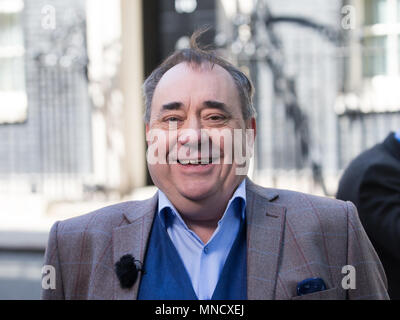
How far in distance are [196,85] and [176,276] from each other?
23.4 inches

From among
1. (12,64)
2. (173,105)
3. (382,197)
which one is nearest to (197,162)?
(173,105)

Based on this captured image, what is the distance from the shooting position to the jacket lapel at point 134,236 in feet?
5.52

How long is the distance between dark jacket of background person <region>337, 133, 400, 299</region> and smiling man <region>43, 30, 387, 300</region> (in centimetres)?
Result: 88

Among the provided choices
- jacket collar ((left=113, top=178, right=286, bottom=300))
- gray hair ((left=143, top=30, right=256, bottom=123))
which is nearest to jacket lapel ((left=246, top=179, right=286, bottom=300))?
jacket collar ((left=113, top=178, right=286, bottom=300))

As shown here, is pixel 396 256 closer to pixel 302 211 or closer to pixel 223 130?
pixel 302 211

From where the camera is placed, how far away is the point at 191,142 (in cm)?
170

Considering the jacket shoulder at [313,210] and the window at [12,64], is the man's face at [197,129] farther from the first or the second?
the window at [12,64]

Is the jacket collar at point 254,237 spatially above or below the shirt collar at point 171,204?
below

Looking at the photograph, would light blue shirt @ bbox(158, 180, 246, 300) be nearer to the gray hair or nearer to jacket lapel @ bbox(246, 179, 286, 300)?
jacket lapel @ bbox(246, 179, 286, 300)

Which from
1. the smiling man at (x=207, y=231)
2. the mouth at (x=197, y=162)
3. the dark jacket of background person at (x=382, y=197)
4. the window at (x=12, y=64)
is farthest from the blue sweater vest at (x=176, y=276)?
the window at (x=12, y=64)

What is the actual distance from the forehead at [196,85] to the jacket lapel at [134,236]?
37 cm

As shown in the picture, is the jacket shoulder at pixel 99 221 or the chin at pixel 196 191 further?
the jacket shoulder at pixel 99 221

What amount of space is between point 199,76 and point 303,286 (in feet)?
2.32
